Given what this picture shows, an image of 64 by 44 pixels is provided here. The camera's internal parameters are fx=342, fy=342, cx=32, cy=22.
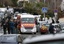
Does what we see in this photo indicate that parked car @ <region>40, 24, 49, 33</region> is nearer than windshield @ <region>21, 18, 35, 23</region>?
Yes

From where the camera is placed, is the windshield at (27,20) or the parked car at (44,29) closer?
the parked car at (44,29)

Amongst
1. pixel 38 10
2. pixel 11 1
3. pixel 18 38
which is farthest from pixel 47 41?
pixel 11 1

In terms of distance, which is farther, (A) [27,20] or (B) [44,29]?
(A) [27,20]

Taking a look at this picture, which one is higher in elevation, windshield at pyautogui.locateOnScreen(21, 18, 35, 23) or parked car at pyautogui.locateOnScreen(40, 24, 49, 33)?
windshield at pyautogui.locateOnScreen(21, 18, 35, 23)

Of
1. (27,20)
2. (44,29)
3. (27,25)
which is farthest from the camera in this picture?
(27,20)

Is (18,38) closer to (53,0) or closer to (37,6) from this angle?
(37,6)

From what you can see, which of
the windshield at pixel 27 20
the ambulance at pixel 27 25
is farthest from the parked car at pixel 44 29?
the windshield at pixel 27 20

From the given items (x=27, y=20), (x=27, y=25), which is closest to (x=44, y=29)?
(x=27, y=25)

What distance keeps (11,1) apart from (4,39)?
85.7 metres

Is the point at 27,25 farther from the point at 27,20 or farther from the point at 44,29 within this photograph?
the point at 44,29

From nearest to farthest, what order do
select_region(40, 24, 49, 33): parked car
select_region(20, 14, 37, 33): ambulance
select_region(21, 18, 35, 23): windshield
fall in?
select_region(20, 14, 37, 33): ambulance
select_region(40, 24, 49, 33): parked car
select_region(21, 18, 35, 23): windshield

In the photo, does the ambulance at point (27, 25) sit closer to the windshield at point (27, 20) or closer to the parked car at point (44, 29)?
the windshield at point (27, 20)

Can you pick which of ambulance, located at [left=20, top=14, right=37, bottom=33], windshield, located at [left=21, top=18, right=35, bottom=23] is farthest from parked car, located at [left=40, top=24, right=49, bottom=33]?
windshield, located at [left=21, top=18, right=35, bottom=23]

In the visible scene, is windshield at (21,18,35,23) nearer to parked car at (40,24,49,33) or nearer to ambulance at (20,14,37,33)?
ambulance at (20,14,37,33)
